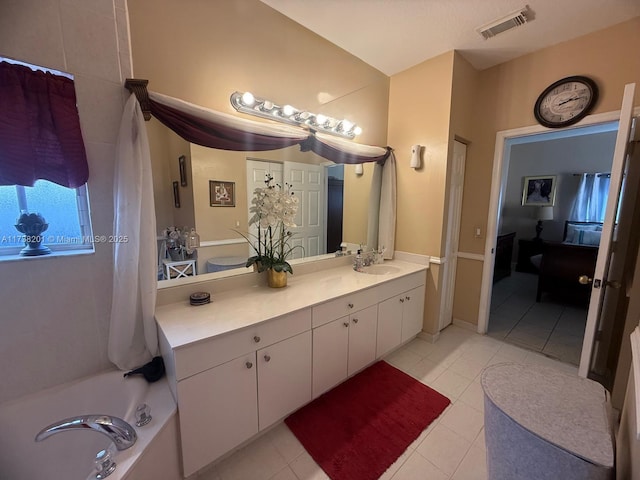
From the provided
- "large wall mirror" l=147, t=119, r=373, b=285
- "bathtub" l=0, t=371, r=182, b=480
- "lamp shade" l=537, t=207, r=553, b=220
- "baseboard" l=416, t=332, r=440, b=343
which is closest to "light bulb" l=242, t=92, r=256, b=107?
"large wall mirror" l=147, t=119, r=373, b=285

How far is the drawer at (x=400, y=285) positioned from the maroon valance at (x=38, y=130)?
77.8 inches

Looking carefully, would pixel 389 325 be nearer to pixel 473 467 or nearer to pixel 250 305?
pixel 473 467

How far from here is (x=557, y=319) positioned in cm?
304

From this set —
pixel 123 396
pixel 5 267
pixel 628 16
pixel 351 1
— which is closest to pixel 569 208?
pixel 628 16

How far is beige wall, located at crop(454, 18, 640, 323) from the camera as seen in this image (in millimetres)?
1892

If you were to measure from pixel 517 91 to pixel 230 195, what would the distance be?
276 cm

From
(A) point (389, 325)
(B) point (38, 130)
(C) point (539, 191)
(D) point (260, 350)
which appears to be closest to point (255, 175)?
(B) point (38, 130)

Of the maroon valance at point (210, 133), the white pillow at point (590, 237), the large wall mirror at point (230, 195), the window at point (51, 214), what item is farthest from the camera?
the white pillow at point (590, 237)

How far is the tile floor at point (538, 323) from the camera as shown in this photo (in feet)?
8.13

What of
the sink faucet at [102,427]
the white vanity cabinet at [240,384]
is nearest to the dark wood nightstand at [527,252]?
the white vanity cabinet at [240,384]

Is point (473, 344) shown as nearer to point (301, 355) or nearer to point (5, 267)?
point (301, 355)

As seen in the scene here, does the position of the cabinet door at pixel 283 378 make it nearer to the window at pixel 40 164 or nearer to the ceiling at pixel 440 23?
the window at pixel 40 164

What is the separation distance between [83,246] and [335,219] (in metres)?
1.85

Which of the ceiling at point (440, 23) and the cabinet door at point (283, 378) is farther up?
the ceiling at point (440, 23)
